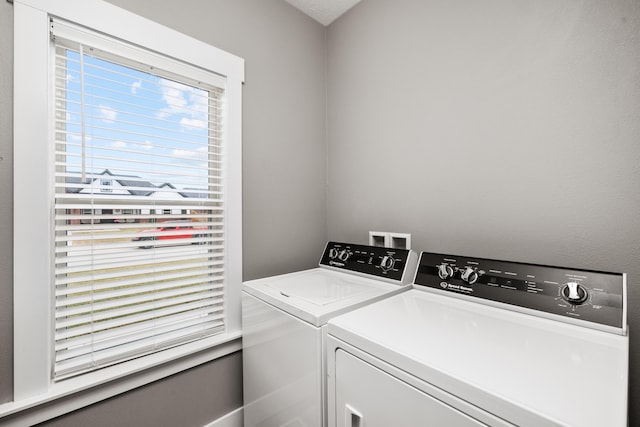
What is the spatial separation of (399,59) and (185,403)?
7.09ft

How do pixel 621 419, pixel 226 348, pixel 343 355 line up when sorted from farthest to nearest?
1. pixel 226 348
2. pixel 343 355
3. pixel 621 419

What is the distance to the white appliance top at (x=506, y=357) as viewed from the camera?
19.7 inches

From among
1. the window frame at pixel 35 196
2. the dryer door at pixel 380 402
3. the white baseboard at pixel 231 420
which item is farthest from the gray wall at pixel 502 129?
the window frame at pixel 35 196

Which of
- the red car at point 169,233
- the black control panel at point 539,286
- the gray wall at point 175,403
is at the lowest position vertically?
the gray wall at point 175,403

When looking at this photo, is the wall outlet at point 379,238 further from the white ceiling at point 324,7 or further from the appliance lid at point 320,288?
the white ceiling at point 324,7

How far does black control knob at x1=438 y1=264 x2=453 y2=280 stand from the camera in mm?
1150

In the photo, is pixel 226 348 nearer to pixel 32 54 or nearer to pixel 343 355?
pixel 343 355

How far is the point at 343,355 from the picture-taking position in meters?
0.83

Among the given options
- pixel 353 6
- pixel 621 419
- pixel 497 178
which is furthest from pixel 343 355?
pixel 353 6

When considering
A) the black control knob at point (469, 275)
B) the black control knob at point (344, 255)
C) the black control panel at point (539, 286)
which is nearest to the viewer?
the black control panel at point (539, 286)

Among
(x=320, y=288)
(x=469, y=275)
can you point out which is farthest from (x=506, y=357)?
(x=320, y=288)

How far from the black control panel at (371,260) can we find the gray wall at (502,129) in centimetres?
21

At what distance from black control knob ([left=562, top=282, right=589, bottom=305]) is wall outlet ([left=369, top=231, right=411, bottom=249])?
0.70 metres

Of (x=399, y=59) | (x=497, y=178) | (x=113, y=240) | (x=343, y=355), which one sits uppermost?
(x=399, y=59)
